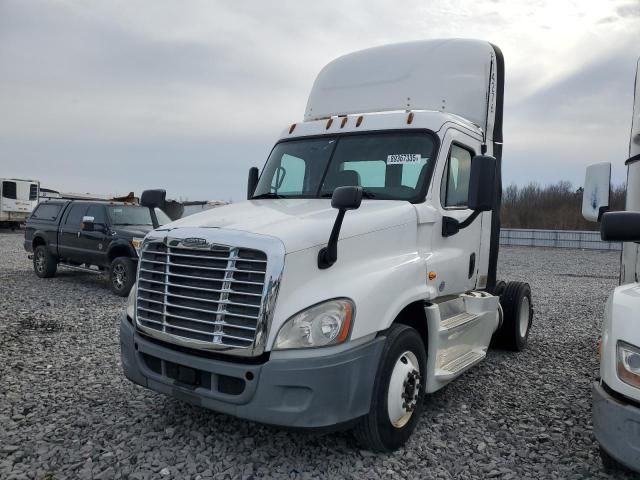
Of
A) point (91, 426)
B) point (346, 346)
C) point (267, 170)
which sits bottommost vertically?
point (91, 426)

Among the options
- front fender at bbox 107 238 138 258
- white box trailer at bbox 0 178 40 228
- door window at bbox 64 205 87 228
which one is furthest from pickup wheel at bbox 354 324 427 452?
white box trailer at bbox 0 178 40 228

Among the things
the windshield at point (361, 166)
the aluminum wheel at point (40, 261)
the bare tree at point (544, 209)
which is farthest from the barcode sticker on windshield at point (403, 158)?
the bare tree at point (544, 209)

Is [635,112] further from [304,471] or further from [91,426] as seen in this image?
[91,426]

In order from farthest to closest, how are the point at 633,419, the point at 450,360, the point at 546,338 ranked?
the point at 546,338, the point at 450,360, the point at 633,419

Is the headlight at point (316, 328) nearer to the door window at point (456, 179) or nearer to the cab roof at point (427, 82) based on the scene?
the door window at point (456, 179)

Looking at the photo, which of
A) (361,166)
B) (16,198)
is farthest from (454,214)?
(16,198)

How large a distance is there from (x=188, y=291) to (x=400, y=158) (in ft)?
7.28

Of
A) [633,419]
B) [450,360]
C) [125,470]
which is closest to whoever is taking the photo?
[633,419]

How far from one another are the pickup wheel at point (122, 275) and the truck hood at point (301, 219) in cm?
667

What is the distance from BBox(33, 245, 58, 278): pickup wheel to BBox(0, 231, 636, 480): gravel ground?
6.52m

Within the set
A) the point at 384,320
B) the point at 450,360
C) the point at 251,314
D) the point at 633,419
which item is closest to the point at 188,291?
the point at 251,314

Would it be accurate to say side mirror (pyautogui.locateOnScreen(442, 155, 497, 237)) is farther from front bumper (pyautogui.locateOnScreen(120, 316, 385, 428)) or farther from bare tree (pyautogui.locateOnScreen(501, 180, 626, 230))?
bare tree (pyautogui.locateOnScreen(501, 180, 626, 230))

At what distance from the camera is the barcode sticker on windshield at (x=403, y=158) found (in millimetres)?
4426

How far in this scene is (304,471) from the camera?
3406 millimetres
